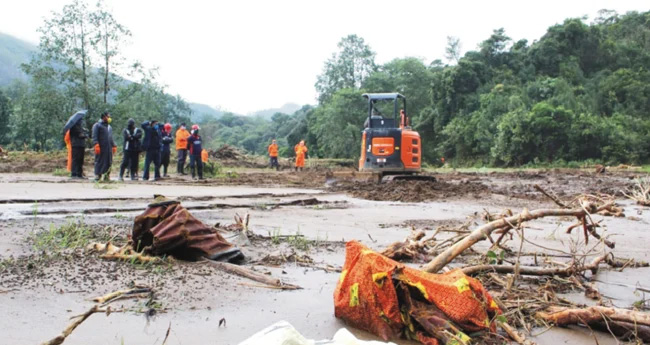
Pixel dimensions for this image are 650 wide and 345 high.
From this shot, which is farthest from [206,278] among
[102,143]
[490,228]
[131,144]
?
[131,144]

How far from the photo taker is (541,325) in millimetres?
2930

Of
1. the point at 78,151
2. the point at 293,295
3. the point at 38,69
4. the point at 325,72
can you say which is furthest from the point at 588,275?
the point at 325,72

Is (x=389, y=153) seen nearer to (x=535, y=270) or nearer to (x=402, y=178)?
(x=402, y=178)

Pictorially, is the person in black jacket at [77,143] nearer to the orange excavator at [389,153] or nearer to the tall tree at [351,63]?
the orange excavator at [389,153]

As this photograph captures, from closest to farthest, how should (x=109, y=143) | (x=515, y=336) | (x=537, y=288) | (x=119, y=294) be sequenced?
1. (x=515, y=336)
2. (x=119, y=294)
3. (x=537, y=288)
4. (x=109, y=143)

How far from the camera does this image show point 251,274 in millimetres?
A: 3793

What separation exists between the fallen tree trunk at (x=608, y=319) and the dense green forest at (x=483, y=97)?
31.4 metres

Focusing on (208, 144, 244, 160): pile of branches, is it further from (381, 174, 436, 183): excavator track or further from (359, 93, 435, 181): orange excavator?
(381, 174, 436, 183): excavator track

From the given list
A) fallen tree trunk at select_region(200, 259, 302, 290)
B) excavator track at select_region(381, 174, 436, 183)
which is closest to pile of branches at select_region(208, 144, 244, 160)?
excavator track at select_region(381, 174, 436, 183)

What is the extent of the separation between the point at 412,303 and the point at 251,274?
1.45 metres

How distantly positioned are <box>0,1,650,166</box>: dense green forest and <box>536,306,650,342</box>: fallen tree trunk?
31440 mm

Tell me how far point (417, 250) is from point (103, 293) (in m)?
2.44

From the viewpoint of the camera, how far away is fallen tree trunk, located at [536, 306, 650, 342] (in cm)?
266

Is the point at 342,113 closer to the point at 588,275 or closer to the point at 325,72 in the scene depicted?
the point at 325,72
